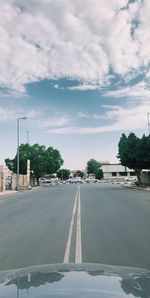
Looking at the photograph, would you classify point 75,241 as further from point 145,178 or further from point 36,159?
point 36,159

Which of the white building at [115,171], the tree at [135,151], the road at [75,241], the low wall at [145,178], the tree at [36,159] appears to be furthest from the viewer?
the white building at [115,171]

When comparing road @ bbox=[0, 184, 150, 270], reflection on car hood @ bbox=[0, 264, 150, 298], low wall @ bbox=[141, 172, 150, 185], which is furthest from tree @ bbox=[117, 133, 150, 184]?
reflection on car hood @ bbox=[0, 264, 150, 298]

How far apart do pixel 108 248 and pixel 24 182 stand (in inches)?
2946

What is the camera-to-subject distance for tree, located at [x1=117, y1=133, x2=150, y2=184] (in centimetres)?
6309

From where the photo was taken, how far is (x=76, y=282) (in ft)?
14.5

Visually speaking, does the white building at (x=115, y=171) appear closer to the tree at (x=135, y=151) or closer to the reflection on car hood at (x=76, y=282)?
the tree at (x=135, y=151)

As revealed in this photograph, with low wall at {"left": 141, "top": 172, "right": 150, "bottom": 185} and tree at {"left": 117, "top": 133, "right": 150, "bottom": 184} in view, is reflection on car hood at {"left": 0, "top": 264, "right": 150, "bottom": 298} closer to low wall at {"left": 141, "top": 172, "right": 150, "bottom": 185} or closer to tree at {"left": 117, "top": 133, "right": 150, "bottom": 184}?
tree at {"left": 117, "top": 133, "right": 150, "bottom": 184}

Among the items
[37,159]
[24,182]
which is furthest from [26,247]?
[37,159]

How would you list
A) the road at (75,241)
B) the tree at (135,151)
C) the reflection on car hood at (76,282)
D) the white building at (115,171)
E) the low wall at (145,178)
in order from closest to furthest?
1. the reflection on car hood at (76,282)
2. the road at (75,241)
3. the tree at (135,151)
4. the low wall at (145,178)
5. the white building at (115,171)

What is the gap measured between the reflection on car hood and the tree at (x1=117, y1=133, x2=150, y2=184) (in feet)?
190

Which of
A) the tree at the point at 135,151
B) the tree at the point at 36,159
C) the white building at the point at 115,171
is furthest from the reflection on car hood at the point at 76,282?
the white building at the point at 115,171

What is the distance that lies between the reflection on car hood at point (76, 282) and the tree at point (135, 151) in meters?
Answer: 57.9

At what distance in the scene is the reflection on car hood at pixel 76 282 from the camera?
13.1 ft

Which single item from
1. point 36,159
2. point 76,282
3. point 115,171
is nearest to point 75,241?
point 76,282
